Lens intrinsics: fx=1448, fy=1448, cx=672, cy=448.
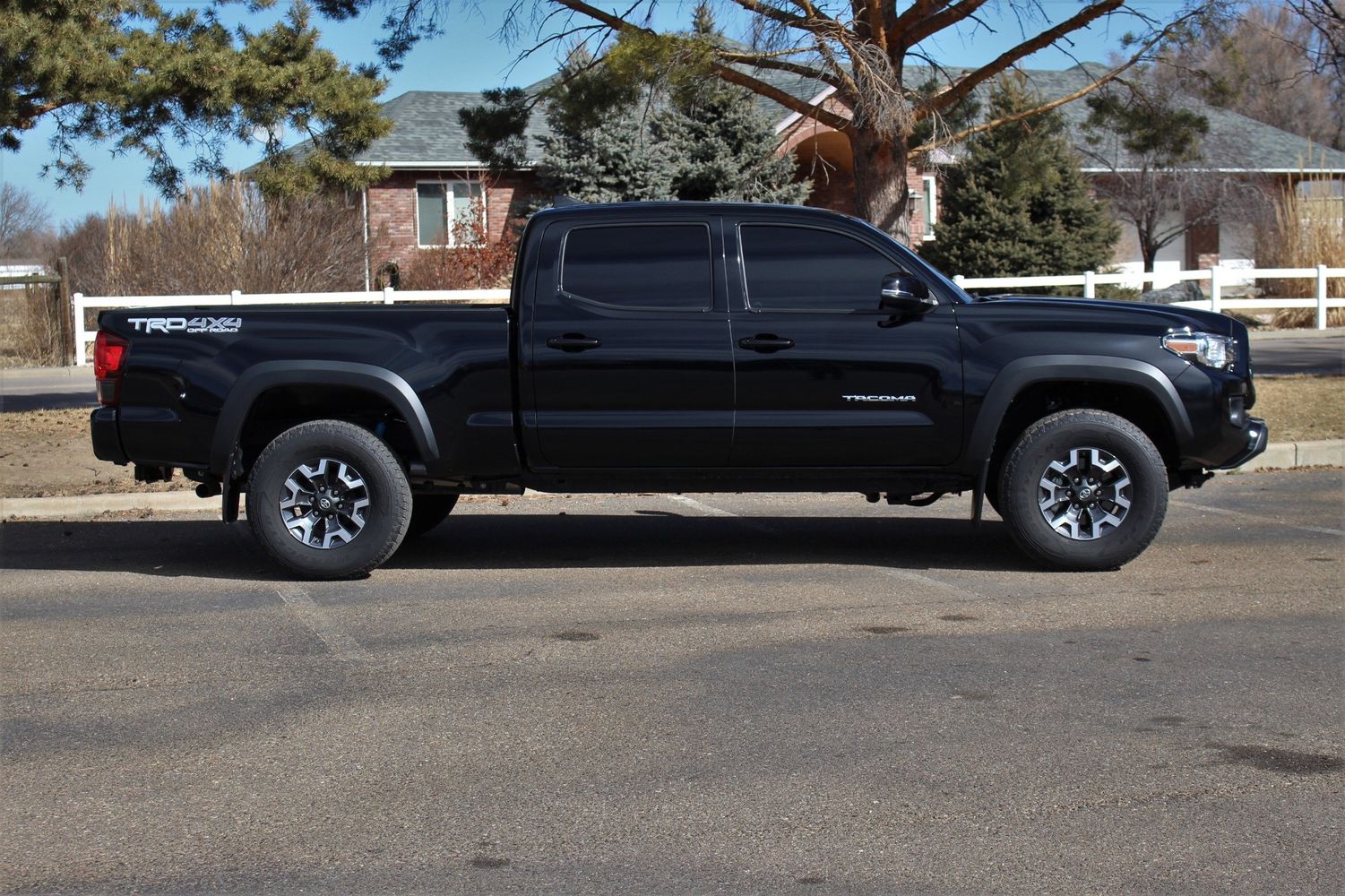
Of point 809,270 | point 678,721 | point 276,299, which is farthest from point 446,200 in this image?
point 678,721

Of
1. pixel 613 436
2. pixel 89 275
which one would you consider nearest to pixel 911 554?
pixel 613 436

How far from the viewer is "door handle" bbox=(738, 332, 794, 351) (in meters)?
7.63

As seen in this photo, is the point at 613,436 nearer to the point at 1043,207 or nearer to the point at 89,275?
the point at 89,275

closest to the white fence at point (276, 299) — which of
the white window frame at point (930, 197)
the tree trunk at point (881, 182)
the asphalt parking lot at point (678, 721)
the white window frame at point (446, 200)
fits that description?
the tree trunk at point (881, 182)

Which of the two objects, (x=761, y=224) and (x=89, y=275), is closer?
(x=761, y=224)

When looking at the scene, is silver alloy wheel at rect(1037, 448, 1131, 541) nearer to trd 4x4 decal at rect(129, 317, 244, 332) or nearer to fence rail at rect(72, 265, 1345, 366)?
trd 4x4 decal at rect(129, 317, 244, 332)

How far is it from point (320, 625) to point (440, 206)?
27.7 meters

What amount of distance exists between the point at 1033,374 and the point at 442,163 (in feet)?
86.7

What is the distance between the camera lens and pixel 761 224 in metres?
7.90

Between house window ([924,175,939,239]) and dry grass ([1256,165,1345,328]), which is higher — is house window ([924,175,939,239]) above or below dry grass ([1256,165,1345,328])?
above

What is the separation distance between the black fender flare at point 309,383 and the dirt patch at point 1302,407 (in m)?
8.23

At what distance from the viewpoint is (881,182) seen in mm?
15508

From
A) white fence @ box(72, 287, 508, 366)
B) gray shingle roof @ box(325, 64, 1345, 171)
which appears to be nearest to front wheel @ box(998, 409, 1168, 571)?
white fence @ box(72, 287, 508, 366)

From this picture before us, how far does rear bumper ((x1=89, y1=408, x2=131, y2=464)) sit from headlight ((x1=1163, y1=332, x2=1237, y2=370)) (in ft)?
18.4
